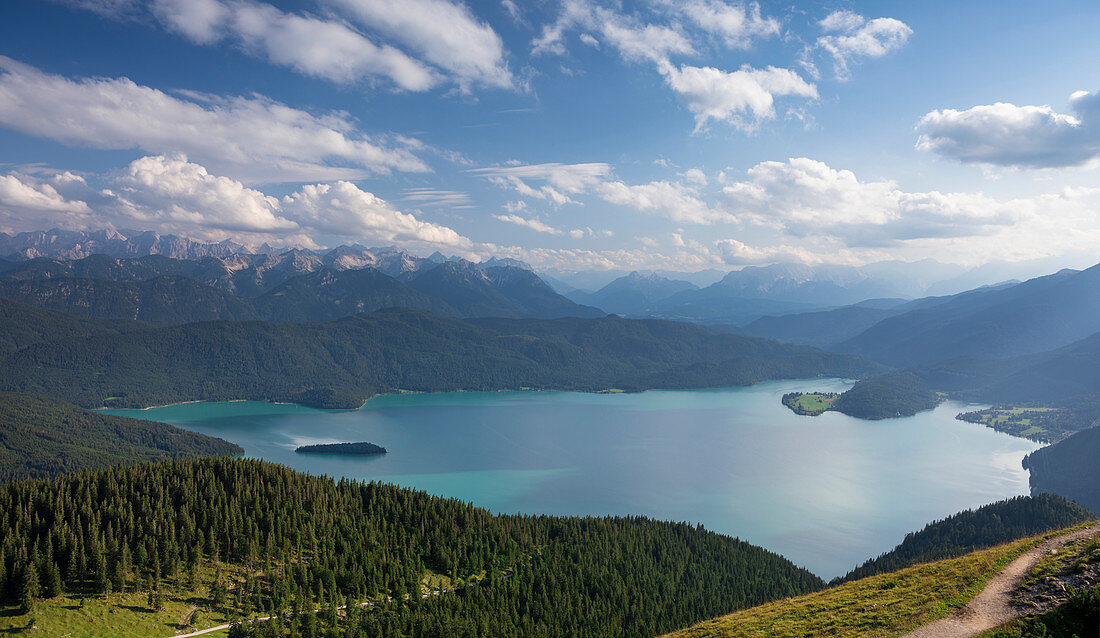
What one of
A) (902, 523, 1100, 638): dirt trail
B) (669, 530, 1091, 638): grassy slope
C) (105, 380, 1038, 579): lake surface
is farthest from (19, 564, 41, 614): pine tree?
(105, 380, 1038, 579): lake surface

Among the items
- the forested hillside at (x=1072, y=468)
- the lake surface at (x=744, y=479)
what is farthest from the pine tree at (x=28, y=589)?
the forested hillside at (x=1072, y=468)

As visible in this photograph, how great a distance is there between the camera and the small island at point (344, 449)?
606 feet

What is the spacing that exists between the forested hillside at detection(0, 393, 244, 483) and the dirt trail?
580 ft

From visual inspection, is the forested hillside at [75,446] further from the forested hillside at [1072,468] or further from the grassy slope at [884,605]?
the forested hillside at [1072,468]

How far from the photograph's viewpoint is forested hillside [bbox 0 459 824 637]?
54.2 metres

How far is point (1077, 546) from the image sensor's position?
27.3 meters

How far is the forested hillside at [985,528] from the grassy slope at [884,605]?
6255 cm

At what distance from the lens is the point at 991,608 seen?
2531 cm

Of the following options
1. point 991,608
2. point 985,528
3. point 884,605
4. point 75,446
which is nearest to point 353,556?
point 884,605

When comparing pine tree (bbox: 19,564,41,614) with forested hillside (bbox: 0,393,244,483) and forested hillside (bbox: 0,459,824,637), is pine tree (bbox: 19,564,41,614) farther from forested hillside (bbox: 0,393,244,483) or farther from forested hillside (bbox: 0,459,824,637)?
forested hillside (bbox: 0,393,244,483)

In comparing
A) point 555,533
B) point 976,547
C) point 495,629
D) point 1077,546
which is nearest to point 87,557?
point 495,629

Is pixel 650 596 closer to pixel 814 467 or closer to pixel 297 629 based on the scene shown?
pixel 297 629

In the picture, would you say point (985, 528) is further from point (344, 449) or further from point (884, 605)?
point (344, 449)

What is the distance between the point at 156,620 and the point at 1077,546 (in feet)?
209
